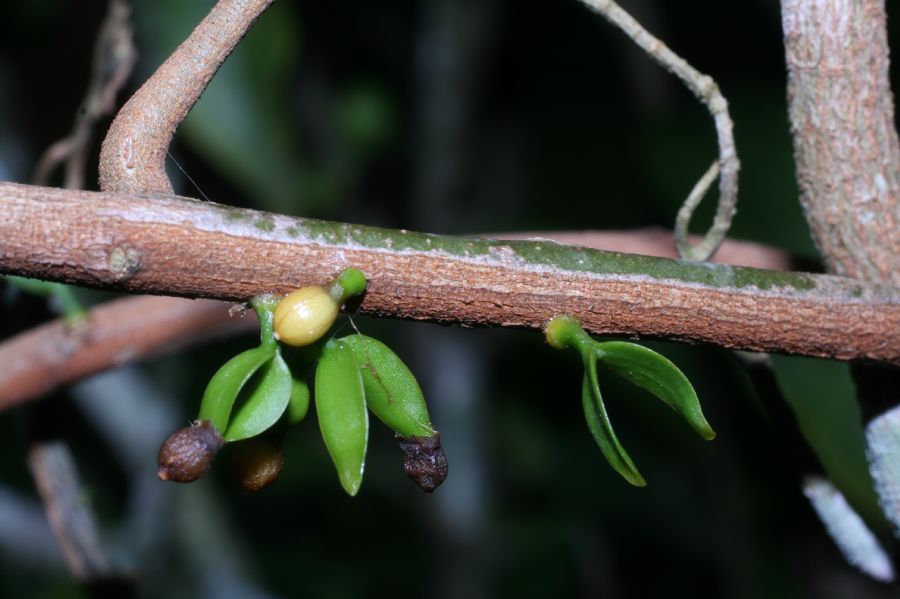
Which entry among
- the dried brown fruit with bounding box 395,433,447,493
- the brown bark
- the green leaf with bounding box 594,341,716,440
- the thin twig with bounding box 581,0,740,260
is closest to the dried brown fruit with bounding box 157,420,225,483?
the dried brown fruit with bounding box 395,433,447,493

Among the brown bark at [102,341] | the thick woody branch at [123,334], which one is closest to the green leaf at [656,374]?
the thick woody branch at [123,334]

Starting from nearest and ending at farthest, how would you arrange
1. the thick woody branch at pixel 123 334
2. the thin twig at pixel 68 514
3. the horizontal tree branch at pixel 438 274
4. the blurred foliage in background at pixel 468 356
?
1. the horizontal tree branch at pixel 438 274
2. the thick woody branch at pixel 123 334
3. the thin twig at pixel 68 514
4. the blurred foliage in background at pixel 468 356

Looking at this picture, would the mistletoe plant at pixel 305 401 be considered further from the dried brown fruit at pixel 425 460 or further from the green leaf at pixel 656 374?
the green leaf at pixel 656 374

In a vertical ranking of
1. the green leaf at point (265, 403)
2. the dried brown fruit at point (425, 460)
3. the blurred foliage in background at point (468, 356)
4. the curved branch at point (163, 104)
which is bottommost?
the blurred foliage in background at point (468, 356)

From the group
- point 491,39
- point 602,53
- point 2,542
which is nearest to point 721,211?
point 2,542

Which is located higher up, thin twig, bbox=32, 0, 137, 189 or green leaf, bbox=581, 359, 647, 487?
green leaf, bbox=581, 359, 647, 487

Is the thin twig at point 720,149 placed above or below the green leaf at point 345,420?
above

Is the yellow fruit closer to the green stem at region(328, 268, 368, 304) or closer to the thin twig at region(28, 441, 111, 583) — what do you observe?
the green stem at region(328, 268, 368, 304)
